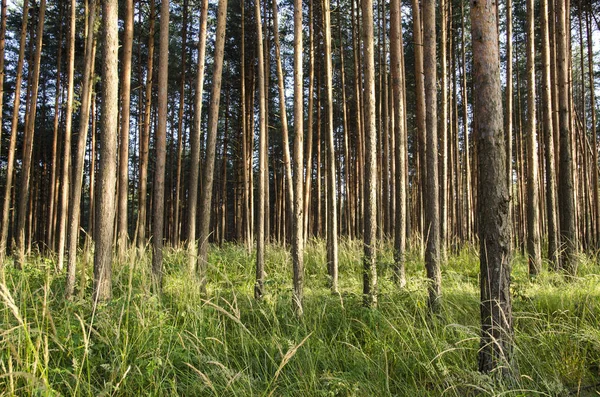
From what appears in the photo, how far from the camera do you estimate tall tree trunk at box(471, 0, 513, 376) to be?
2865 millimetres

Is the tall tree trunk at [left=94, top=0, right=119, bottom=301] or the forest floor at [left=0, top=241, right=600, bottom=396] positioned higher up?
the tall tree trunk at [left=94, top=0, right=119, bottom=301]

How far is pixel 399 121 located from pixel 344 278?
3761 mm

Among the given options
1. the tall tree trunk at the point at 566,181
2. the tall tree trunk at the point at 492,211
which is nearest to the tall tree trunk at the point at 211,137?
the tall tree trunk at the point at 492,211

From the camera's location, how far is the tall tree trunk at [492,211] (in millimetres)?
2865

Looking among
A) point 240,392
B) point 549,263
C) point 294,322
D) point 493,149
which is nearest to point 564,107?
point 549,263

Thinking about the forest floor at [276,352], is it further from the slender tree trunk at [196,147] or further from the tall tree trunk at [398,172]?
the slender tree trunk at [196,147]

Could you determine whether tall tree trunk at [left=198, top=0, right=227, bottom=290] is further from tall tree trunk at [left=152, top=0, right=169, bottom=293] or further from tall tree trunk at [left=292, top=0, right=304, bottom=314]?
tall tree trunk at [left=292, top=0, right=304, bottom=314]

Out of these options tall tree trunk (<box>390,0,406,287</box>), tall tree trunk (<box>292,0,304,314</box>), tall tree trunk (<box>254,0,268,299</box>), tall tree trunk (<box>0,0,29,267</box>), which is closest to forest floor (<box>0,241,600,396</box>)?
tall tree trunk (<box>292,0,304,314</box>)

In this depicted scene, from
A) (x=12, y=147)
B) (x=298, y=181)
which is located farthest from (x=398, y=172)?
(x=12, y=147)

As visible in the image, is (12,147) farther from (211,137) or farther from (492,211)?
(492,211)

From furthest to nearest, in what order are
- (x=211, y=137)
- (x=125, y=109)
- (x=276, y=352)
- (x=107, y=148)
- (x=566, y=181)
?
(x=125, y=109), (x=566, y=181), (x=211, y=137), (x=107, y=148), (x=276, y=352)

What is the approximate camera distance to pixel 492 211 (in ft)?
9.56

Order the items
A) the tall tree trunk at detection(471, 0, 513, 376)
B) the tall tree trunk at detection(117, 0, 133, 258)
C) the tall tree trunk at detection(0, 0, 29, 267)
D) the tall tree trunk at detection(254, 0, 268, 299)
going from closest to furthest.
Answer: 1. the tall tree trunk at detection(471, 0, 513, 376)
2. the tall tree trunk at detection(254, 0, 268, 299)
3. the tall tree trunk at detection(117, 0, 133, 258)
4. the tall tree trunk at detection(0, 0, 29, 267)

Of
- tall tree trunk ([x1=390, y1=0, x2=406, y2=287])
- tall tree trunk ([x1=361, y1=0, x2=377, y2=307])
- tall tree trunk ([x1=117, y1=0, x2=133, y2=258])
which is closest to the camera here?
tall tree trunk ([x1=361, y1=0, x2=377, y2=307])
